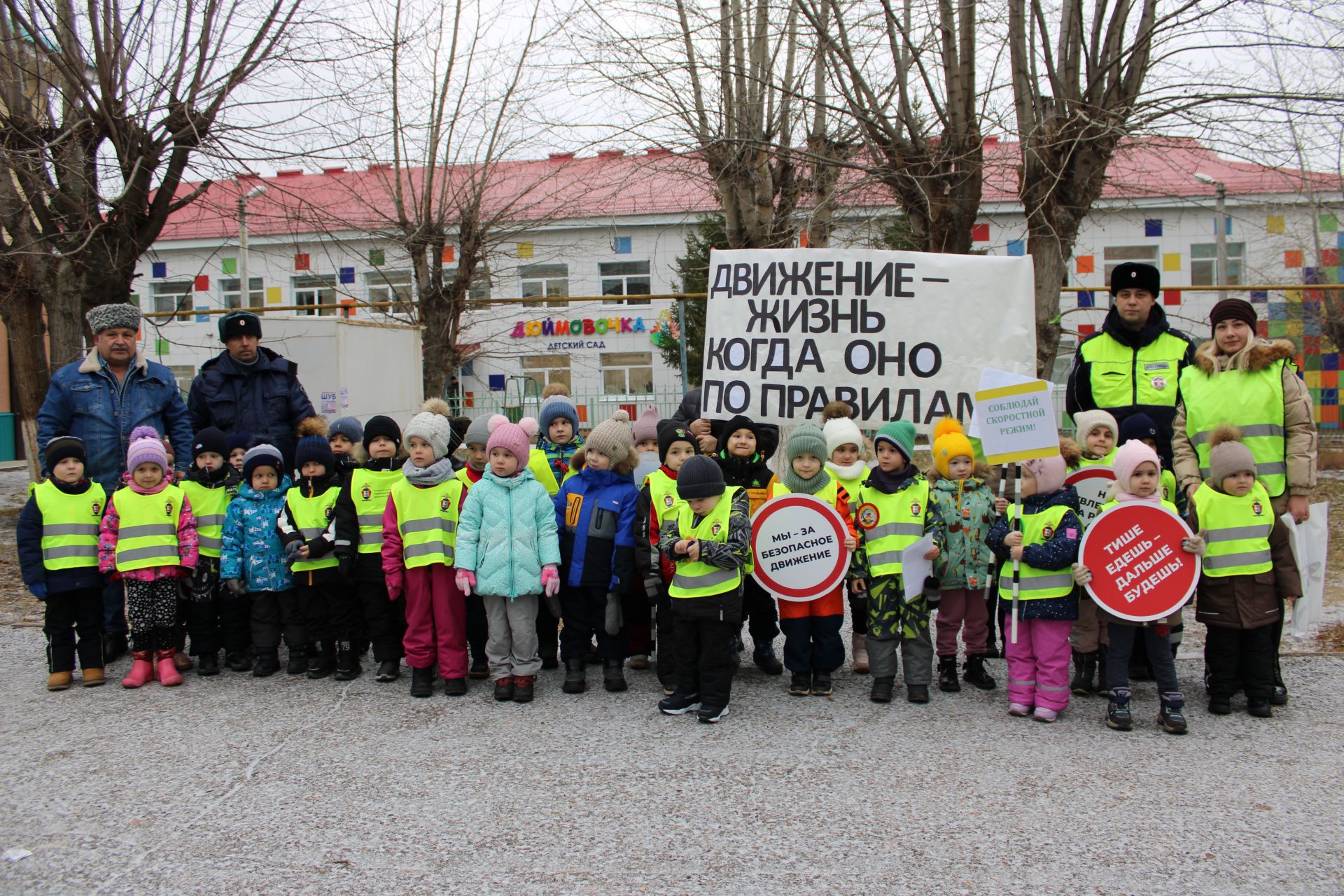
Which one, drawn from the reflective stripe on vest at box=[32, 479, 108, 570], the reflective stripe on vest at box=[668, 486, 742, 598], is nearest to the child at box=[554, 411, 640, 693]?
the reflective stripe on vest at box=[668, 486, 742, 598]

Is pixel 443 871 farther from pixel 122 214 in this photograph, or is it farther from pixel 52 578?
pixel 122 214

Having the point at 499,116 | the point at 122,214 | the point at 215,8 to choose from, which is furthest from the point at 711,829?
the point at 499,116

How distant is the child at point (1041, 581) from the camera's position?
15.8 ft

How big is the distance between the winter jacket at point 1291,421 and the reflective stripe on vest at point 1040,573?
86cm

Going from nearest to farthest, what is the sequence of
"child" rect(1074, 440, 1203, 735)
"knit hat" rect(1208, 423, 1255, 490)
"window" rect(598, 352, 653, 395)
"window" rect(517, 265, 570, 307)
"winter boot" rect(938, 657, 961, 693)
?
1. "child" rect(1074, 440, 1203, 735)
2. "knit hat" rect(1208, 423, 1255, 490)
3. "winter boot" rect(938, 657, 961, 693)
4. "window" rect(598, 352, 653, 395)
5. "window" rect(517, 265, 570, 307)

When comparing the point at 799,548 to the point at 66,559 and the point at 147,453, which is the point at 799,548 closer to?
the point at 147,453

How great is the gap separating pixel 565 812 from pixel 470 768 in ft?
2.10

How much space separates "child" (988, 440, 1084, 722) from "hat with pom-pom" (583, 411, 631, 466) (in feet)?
6.40

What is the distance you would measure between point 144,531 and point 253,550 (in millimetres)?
582

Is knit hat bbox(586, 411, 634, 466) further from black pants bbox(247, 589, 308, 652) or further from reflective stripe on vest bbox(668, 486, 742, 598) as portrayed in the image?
black pants bbox(247, 589, 308, 652)

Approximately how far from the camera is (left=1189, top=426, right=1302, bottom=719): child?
484 centimetres

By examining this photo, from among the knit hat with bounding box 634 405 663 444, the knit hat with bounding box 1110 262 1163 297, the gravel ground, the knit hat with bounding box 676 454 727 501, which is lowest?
the gravel ground

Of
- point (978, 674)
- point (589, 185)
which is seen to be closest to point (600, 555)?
point (978, 674)

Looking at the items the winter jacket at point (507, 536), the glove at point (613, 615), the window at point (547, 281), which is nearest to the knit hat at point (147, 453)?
the winter jacket at point (507, 536)
